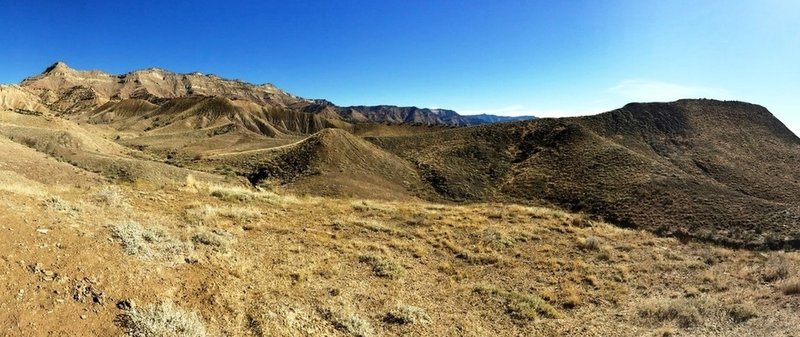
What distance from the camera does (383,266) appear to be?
13258 millimetres

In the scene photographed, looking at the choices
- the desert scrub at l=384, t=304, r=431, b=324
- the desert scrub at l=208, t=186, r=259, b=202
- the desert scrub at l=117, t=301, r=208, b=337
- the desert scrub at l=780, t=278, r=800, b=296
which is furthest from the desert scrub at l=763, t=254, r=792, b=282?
the desert scrub at l=208, t=186, r=259, b=202

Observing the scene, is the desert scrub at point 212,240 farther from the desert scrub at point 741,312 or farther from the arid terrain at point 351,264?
the desert scrub at point 741,312

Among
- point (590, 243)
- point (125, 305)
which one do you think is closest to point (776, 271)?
point (590, 243)

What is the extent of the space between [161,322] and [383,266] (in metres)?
7.02

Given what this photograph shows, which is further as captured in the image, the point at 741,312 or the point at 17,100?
the point at 17,100

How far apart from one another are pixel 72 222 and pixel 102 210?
9.02 ft

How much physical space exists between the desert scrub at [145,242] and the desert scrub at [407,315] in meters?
5.16

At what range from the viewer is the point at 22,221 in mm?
9250

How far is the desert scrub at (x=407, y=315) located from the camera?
10.0 m

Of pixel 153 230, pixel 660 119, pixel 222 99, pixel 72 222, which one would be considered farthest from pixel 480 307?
pixel 222 99

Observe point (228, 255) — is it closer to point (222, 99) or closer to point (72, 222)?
point (72, 222)

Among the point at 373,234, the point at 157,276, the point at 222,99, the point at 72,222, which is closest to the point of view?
the point at 157,276

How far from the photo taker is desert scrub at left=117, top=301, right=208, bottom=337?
694 cm

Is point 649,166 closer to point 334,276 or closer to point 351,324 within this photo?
point 334,276
